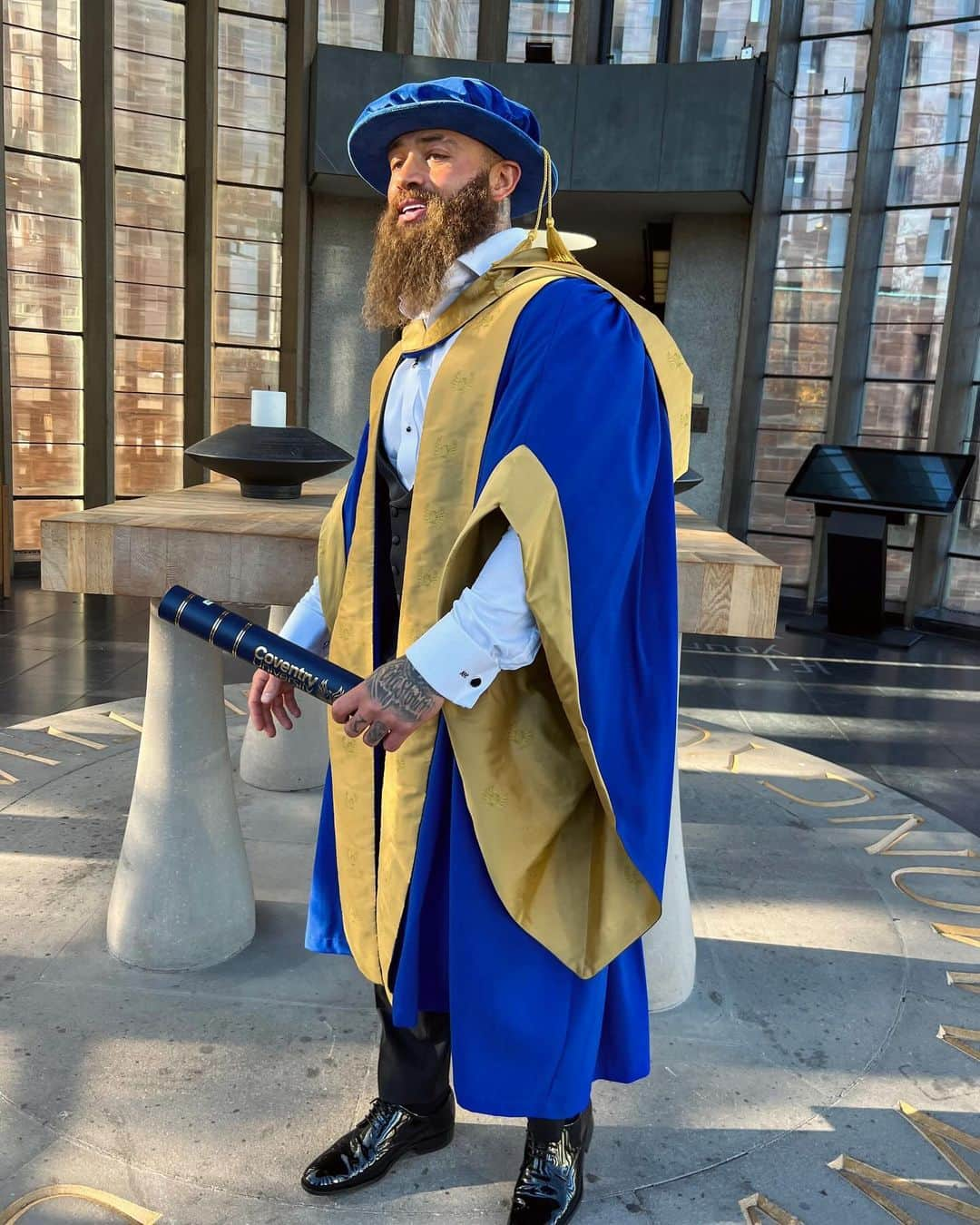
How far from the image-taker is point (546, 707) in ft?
5.13

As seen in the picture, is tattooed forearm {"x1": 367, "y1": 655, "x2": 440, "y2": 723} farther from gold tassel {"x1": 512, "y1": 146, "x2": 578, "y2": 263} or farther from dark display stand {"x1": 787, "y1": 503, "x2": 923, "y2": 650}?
dark display stand {"x1": 787, "y1": 503, "x2": 923, "y2": 650}

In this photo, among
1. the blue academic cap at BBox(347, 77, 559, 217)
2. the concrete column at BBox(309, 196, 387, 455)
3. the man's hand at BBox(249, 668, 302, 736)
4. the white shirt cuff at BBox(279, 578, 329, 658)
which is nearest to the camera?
the blue academic cap at BBox(347, 77, 559, 217)

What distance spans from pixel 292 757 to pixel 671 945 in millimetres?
1675

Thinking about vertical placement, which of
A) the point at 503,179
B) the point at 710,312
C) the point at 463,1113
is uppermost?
the point at 710,312

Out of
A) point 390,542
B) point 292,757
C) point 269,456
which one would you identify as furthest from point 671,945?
point 292,757

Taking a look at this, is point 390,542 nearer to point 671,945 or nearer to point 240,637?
point 240,637

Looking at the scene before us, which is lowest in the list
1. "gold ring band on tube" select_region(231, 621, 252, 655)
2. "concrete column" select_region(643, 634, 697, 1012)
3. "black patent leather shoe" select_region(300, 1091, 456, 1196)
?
"black patent leather shoe" select_region(300, 1091, 456, 1196)

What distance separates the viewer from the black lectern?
7.18 m

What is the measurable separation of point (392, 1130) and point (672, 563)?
1.15 m

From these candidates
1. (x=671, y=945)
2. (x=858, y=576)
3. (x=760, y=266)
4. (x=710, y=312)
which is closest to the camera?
(x=671, y=945)

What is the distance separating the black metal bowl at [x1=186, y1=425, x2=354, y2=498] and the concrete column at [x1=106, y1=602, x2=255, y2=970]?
446mm

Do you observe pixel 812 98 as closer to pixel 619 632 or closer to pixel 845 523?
pixel 845 523

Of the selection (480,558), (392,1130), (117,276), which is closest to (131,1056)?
(392,1130)

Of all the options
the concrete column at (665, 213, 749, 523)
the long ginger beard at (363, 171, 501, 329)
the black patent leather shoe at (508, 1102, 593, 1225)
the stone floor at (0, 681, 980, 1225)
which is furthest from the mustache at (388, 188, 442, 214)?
the concrete column at (665, 213, 749, 523)
